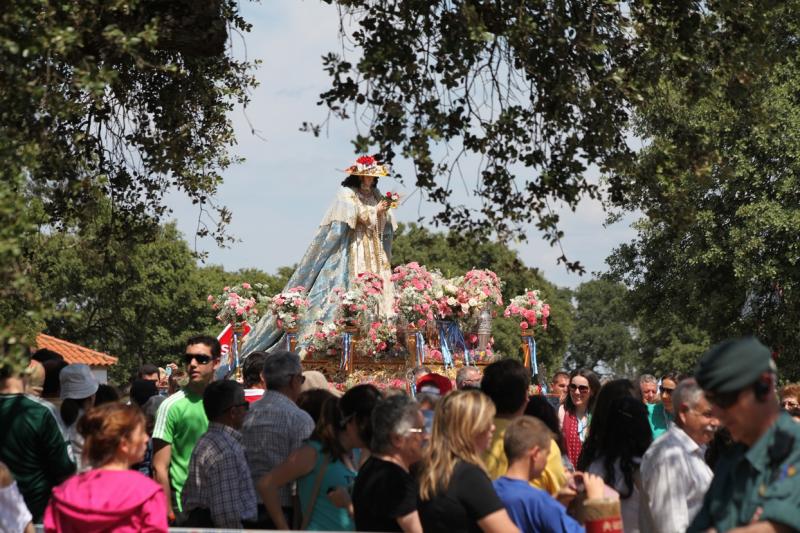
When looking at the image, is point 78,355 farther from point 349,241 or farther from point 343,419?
point 343,419

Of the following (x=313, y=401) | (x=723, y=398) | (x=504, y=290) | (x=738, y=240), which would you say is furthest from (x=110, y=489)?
(x=504, y=290)

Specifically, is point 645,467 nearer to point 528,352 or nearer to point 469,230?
point 469,230

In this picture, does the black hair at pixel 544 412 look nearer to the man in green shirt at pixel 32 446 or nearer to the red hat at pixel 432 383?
the red hat at pixel 432 383

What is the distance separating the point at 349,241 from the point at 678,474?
1628 cm

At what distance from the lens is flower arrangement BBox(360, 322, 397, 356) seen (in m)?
19.2

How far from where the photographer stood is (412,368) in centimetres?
→ 1920

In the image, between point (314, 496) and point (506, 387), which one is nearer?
point (314, 496)

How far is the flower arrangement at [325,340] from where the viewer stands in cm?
1961

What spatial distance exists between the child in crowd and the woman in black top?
44 cm

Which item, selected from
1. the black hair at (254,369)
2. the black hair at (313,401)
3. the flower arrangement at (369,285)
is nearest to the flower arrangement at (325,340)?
the flower arrangement at (369,285)

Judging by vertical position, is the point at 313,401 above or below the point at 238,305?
below

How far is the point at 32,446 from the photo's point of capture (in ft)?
23.7

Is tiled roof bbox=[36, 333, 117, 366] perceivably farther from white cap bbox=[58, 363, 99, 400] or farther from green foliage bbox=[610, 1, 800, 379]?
white cap bbox=[58, 363, 99, 400]

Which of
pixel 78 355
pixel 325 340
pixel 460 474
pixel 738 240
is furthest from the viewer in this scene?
pixel 78 355
